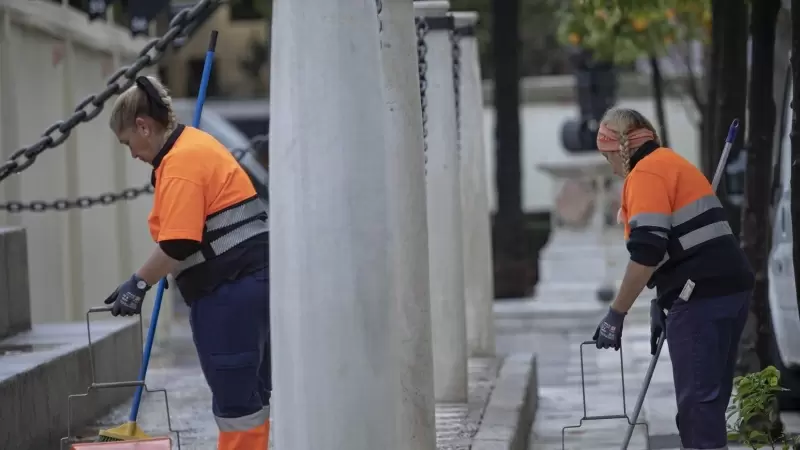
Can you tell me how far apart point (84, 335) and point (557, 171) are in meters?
13.2

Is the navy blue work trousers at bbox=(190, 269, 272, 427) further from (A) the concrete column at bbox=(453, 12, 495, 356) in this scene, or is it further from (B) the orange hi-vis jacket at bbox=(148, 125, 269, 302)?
(A) the concrete column at bbox=(453, 12, 495, 356)

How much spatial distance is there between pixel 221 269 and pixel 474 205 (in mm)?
5359

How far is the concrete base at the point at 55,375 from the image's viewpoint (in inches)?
281

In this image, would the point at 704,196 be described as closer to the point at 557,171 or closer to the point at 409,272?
the point at 409,272

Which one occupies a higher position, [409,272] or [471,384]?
[409,272]

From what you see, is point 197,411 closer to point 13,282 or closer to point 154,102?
point 13,282

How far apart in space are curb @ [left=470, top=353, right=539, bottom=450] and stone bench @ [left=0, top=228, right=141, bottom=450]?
1.96 meters

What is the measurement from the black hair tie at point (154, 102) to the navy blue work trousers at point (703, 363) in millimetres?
2148

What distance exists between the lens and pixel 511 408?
8.66 meters

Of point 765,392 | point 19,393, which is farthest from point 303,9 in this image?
point 765,392

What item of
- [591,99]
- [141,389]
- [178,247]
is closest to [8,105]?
[141,389]

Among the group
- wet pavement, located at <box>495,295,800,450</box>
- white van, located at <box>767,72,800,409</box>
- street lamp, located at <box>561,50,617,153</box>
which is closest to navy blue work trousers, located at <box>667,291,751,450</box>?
wet pavement, located at <box>495,295,800,450</box>

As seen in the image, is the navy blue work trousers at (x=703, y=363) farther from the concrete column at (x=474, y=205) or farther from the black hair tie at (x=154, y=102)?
the concrete column at (x=474, y=205)

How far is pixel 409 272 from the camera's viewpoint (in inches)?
281
